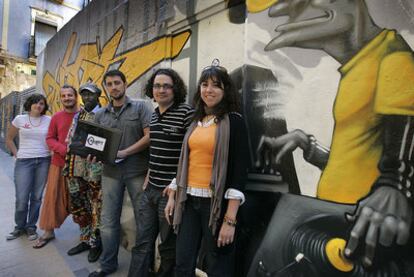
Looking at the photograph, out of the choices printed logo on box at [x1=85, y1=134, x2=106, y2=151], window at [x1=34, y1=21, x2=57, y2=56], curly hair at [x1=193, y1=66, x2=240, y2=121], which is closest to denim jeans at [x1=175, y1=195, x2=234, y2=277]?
curly hair at [x1=193, y1=66, x2=240, y2=121]

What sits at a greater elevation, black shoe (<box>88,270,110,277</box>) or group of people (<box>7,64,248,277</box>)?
group of people (<box>7,64,248,277</box>)

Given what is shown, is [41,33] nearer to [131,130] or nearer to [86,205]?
[86,205]

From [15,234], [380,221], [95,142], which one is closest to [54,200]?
[15,234]

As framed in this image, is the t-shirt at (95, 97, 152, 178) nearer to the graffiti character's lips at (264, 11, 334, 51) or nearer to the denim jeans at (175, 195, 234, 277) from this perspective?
the denim jeans at (175, 195, 234, 277)

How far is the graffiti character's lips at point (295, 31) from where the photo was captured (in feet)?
5.24

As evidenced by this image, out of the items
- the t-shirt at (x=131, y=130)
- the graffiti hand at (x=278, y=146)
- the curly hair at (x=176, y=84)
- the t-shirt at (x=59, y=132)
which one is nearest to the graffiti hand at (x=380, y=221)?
the graffiti hand at (x=278, y=146)

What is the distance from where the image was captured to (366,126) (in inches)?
56.6

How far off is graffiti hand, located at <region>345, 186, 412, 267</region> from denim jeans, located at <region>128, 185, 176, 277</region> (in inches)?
53.6

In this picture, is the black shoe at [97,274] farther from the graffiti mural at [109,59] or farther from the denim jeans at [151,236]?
the graffiti mural at [109,59]

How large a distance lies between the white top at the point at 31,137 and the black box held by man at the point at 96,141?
1332mm

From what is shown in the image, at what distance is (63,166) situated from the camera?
10.6ft

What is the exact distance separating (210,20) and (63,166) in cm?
243

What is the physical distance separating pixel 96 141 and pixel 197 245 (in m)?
1.31

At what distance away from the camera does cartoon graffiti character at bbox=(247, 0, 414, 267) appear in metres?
1.32
